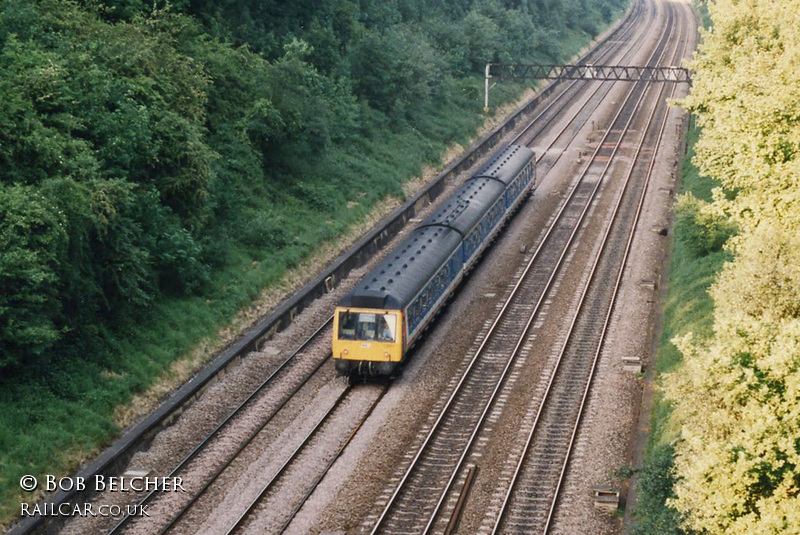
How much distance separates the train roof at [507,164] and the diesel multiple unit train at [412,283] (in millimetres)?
1345

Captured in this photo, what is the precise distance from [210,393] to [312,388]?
10.7ft

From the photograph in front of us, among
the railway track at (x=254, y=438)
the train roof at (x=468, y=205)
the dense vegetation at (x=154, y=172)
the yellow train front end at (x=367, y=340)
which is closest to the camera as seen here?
the railway track at (x=254, y=438)

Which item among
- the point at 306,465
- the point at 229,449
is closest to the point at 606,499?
the point at 306,465

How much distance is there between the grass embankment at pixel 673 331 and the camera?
19812 mm

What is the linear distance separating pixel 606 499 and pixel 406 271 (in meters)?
11.8

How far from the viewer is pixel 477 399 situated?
2917 cm

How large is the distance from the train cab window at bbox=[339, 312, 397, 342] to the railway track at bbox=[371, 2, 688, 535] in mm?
2855

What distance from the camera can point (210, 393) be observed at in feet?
97.2

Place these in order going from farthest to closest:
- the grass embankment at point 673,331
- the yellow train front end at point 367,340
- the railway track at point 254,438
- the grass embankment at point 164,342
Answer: the yellow train front end at point 367,340, the grass embankment at point 164,342, the railway track at point 254,438, the grass embankment at point 673,331

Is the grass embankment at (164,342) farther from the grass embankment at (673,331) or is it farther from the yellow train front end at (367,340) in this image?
the grass embankment at (673,331)

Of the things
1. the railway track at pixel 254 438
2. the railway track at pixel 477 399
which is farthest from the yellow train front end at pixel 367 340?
the railway track at pixel 477 399

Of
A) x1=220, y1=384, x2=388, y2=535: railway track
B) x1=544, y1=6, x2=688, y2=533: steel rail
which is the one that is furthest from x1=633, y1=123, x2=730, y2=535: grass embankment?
x1=220, y1=384, x2=388, y2=535: railway track

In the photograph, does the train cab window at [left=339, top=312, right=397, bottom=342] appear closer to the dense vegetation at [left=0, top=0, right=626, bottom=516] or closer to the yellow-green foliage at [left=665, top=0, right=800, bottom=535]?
the dense vegetation at [left=0, top=0, right=626, bottom=516]

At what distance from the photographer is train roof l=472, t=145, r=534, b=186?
4697 cm
